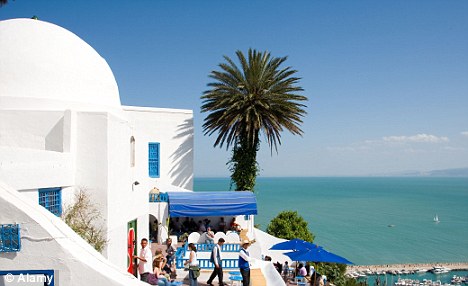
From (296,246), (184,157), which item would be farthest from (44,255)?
(184,157)

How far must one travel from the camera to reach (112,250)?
10.6 m

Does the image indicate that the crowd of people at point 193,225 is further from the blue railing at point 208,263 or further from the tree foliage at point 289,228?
the blue railing at point 208,263

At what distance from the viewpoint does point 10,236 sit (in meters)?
5.70

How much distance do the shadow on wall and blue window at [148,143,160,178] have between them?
3.00 feet

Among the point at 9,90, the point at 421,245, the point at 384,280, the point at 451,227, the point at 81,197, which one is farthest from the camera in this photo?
the point at 451,227

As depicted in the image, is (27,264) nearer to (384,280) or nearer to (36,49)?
(36,49)

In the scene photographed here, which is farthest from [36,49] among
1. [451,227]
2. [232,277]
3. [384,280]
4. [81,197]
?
[451,227]

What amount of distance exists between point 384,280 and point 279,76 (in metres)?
26.2

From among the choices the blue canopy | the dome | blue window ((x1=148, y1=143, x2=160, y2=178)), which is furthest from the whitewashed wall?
blue window ((x1=148, y1=143, x2=160, y2=178))

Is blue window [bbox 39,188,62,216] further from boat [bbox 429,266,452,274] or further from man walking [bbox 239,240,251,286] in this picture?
boat [bbox 429,266,452,274]

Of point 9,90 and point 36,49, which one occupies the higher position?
point 36,49

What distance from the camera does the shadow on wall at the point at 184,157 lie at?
2362 cm

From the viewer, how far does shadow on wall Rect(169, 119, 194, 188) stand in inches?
930

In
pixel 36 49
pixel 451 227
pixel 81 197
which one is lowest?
pixel 451 227
